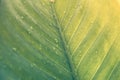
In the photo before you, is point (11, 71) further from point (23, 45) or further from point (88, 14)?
point (88, 14)

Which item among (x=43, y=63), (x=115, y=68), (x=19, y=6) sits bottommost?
Answer: (x=115, y=68)

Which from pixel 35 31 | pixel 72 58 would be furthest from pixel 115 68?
pixel 35 31

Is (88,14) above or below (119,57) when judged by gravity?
above

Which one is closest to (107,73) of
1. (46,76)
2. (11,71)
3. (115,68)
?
(115,68)

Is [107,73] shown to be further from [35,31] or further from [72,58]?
[35,31]

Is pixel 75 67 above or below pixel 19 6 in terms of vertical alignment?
below

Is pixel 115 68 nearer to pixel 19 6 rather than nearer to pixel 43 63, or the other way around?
pixel 43 63
